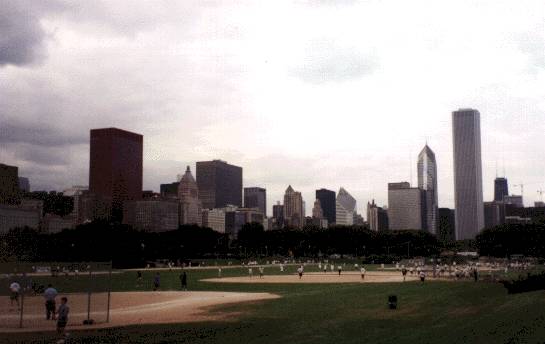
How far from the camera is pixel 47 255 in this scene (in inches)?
6240

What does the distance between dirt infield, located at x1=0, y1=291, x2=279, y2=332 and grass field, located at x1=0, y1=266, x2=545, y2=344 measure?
83.2 inches

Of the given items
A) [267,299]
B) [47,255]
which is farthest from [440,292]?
[47,255]

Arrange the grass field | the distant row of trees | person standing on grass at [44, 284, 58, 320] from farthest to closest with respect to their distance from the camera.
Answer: the distant row of trees, person standing on grass at [44, 284, 58, 320], the grass field

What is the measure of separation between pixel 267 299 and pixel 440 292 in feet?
46.9

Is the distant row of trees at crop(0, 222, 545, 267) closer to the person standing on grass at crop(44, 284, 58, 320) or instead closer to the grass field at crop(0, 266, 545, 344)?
the grass field at crop(0, 266, 545, 344)

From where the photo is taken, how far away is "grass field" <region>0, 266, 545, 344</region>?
26.1m

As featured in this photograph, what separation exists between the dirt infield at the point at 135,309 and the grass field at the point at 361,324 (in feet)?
6.93

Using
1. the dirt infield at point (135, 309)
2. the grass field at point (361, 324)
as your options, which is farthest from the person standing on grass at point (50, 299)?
the grass field at point (361, 324)

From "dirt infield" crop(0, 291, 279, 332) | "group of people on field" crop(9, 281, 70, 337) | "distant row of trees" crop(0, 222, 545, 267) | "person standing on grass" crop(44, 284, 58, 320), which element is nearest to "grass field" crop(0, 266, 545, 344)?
"group of people on field" crop(9, 281, 70, 337)

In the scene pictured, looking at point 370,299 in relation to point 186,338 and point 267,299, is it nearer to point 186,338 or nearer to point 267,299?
point 267,299

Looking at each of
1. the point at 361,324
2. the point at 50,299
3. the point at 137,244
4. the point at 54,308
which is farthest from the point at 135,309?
the point at 137,244

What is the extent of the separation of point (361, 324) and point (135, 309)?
16.1 m

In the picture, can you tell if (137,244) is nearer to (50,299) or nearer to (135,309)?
(135,309)

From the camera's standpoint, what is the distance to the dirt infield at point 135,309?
Result: 3228cm
